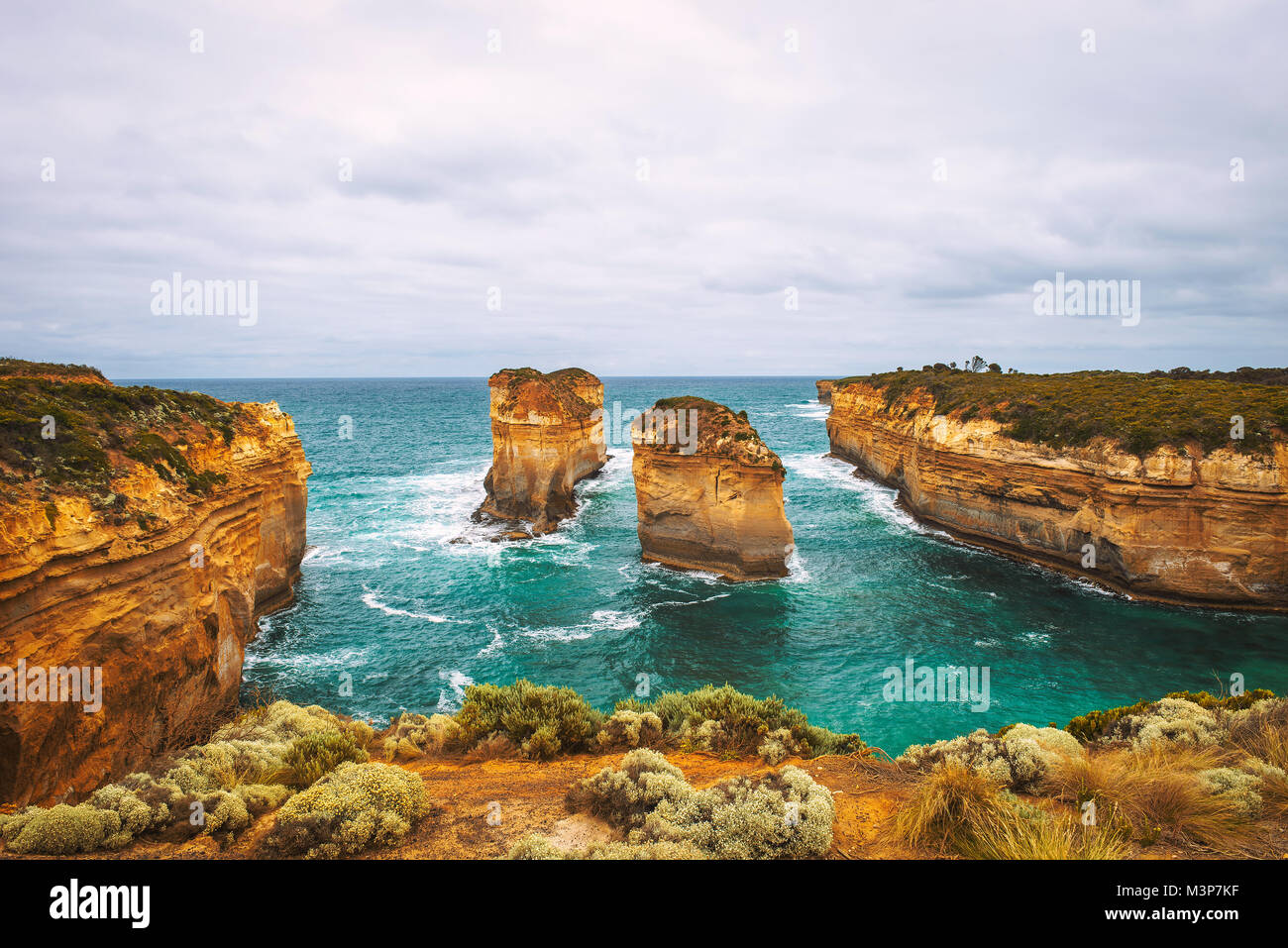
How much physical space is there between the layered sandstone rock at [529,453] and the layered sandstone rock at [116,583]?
19469mm

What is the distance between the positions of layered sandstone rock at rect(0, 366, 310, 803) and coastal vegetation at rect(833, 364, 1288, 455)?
3309 cm

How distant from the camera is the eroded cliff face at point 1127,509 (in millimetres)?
23469

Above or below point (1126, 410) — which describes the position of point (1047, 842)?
below

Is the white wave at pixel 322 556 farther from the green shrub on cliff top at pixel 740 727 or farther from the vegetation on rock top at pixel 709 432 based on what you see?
the green shrub on cliff top at pixel 740 727

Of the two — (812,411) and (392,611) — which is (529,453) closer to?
(392,611)

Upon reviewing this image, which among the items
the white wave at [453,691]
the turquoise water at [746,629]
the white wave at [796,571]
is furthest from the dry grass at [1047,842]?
the white wave at [796,571]

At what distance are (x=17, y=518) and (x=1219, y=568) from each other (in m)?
36.5

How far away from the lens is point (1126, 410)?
1097 inches

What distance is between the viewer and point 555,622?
951 inches

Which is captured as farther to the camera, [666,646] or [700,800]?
[666,646]

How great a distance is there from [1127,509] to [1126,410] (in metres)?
5.43

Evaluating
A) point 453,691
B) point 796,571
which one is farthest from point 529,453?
point 453,691

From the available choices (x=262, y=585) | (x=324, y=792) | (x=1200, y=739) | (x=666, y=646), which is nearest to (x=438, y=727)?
(x=324, y=792)

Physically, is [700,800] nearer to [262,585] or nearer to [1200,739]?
[1200,739]
